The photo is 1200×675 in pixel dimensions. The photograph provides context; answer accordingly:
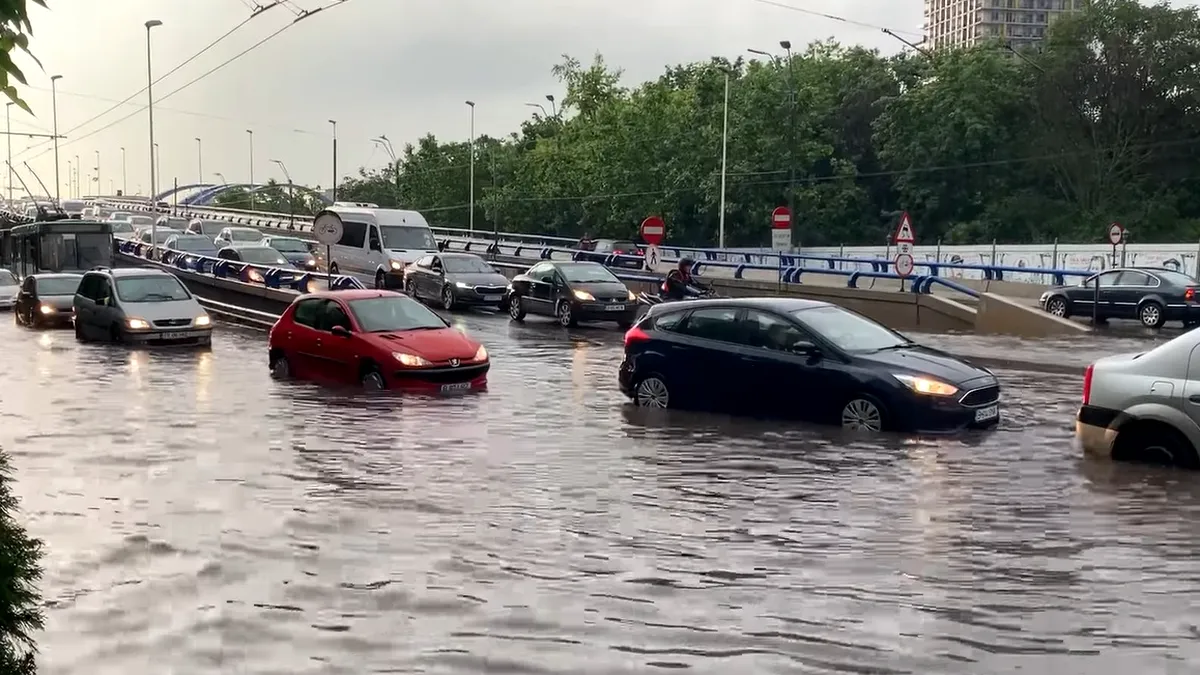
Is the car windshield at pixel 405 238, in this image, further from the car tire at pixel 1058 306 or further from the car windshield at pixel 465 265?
the car tire at pixel 1058 306

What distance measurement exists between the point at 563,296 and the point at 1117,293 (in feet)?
46.4

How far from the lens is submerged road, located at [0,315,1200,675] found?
648cm

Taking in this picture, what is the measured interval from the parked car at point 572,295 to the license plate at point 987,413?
16.2m

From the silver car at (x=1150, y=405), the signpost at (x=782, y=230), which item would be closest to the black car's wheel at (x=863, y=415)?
the silver car at (x=1150, y=405)

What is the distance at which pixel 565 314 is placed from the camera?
3012cm

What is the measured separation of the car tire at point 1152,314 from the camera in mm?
31156

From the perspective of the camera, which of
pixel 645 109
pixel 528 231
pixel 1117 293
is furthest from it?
pixel 528 231

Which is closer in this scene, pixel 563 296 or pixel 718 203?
pixel 563 296

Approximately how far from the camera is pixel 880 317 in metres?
30.9

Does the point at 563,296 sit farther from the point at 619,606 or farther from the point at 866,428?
the point at 619,606

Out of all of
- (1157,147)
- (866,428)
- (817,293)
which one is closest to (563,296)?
(817,293)

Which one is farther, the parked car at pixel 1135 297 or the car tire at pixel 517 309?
the car tire at pixel 517 309

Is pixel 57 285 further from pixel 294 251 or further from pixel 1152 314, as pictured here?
pixel 1152 314

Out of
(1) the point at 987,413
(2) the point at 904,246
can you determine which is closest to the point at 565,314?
(2) the point at 904,246
